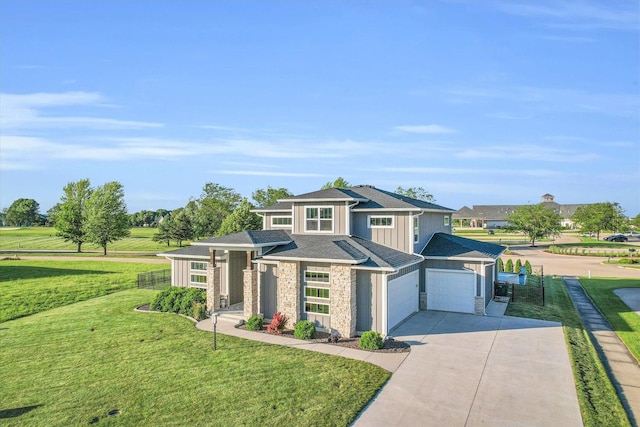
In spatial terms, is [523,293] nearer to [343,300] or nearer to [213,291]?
[343,300]

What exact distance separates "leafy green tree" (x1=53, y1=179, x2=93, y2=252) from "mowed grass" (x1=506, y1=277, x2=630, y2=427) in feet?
172

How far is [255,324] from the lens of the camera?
15.7 meters

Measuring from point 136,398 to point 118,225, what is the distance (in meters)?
46.8

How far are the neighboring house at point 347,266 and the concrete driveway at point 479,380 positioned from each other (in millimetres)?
2079

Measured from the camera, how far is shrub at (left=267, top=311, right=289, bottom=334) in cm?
1528

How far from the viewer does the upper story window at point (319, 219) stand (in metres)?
19.2

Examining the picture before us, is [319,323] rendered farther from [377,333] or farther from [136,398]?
[136,398]

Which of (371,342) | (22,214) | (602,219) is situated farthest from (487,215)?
(22,214)

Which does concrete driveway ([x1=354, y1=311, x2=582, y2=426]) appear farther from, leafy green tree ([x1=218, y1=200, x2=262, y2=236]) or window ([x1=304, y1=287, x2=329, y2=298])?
leafy green tree ([x1=218, y1=200, x2=262, y2=236])

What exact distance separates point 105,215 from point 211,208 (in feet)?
52.2

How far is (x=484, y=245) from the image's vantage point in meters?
22.0

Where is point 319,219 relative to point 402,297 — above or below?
above

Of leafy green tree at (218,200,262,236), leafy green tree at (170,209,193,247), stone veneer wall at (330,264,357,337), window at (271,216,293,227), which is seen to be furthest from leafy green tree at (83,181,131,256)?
stone veneer wall at (330,264,357,337)

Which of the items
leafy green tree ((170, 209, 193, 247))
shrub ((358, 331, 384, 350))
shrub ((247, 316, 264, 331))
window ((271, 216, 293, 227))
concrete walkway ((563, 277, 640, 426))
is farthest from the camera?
leafy green tree ((170, 209, 193, 247))
